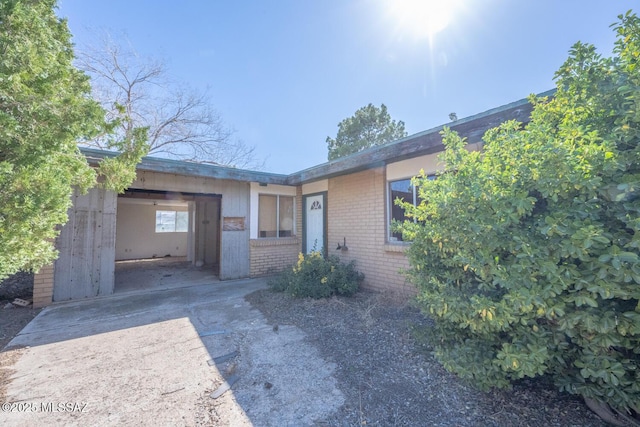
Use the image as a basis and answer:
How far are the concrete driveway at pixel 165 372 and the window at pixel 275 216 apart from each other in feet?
11.8

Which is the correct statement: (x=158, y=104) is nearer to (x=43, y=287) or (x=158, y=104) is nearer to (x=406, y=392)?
(x=43, y=287)

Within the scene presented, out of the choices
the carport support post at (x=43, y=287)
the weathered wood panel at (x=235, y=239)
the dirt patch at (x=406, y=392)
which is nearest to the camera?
the dirt patch at (x=406, y=392)

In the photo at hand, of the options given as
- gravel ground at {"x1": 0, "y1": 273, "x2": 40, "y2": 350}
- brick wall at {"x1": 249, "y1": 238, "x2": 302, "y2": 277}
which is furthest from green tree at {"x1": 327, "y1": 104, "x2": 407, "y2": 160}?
gravel ground at {"x1": 0, "y1": 273, "x2": 40, "y2": 350}

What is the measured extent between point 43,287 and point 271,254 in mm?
4948

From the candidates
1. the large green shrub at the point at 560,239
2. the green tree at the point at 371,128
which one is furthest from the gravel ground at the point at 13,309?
the green tree at the point at 371,128

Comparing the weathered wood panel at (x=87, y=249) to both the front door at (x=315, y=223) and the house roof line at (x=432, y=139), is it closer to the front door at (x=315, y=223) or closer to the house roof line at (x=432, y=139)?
the front door at (x=315, y=223)

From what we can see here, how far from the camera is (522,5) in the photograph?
491cm

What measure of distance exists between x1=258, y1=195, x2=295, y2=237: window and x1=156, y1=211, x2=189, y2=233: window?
318 inches

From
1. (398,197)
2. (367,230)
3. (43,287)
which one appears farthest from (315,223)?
(43,287)

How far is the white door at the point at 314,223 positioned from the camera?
743cm

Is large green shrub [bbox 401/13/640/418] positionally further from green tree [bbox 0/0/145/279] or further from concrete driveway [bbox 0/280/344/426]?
green tree [bbox 0/0/145/279]

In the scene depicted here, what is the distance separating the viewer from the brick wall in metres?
7.66

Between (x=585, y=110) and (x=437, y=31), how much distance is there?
5291mm

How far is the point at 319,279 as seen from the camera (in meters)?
5.48
